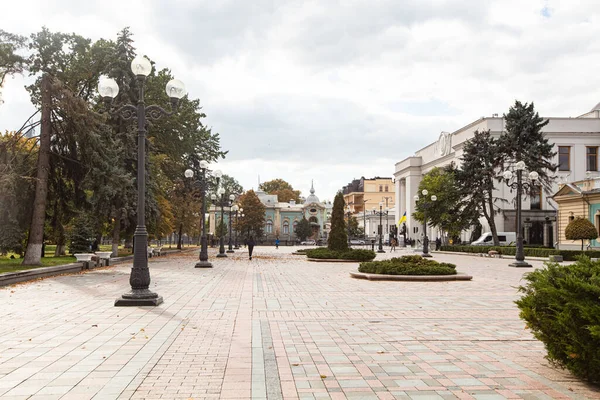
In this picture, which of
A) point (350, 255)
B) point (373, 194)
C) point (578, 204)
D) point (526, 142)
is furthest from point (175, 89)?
point (373, 194)

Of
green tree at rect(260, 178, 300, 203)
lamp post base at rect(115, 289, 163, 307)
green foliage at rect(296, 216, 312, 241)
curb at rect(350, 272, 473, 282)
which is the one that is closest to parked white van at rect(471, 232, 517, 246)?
curb at rect(350, 272, 473, 282)

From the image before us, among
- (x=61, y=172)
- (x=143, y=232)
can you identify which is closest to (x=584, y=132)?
(x=61, y=172)

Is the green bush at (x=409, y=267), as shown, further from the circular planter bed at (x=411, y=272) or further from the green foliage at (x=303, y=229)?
the green foliage at (x=303, y=229)

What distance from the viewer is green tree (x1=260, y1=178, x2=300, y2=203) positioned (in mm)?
118000

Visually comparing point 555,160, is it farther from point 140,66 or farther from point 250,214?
point 140,66

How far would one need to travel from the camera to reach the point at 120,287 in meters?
14.7

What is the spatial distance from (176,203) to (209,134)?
1183cm

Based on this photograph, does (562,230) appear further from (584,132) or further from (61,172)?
(61,172)

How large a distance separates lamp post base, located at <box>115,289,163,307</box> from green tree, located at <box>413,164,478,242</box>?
110 ft

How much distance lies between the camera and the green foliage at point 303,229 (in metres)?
101

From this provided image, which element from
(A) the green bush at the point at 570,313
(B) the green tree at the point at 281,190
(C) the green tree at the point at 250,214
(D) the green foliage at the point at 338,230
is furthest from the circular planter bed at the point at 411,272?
(B) the green tree at the point at 281,190

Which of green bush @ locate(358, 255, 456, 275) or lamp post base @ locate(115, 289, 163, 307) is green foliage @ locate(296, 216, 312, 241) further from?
lamp post base @ locate(115, 289, 163, 307)

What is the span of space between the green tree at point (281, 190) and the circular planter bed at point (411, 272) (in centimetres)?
9936

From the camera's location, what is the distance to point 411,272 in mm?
17016
